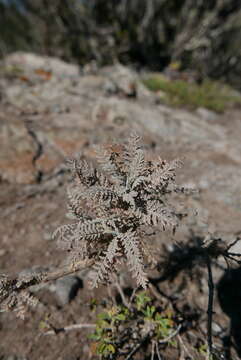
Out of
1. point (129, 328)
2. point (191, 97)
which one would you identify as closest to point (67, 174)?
point (129, 328)

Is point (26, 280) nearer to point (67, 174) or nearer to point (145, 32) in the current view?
point (67, 174)

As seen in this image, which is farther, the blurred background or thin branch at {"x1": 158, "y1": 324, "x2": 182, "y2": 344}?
the blurred background

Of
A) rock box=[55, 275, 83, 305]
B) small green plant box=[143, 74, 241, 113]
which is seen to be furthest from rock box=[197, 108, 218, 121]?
rock box=[55, 275, 83, 305]

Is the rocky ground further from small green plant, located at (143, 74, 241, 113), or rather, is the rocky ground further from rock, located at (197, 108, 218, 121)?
small green plant, located at (143, 74, 241, 113)

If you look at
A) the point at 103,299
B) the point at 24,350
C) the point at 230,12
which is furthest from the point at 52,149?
the point at 230,12

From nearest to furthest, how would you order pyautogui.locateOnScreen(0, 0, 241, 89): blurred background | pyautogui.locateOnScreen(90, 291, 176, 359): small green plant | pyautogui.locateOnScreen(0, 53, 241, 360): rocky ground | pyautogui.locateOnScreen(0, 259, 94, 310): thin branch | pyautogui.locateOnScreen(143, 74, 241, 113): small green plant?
1. pyautogui.locateOnScreen(0, 259, 94, 310): thin branch
2. pyautogui.locateOnScreen(90, 291, 176, 359): small green plant
3. pyautogui.locateOnScreen(0, 53, 241, 360): rocky ground
4. pyautogui.locateOnScreen(143, 74, 241, 113): small green plant
5. pyautogui.locateOnScreen(0, 0, 241, 89): blurred background

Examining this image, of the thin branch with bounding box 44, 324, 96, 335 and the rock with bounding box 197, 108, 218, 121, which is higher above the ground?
the rock with bounding box 197, 108, 218, 121

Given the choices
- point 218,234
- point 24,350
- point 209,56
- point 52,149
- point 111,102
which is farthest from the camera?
point 209,56

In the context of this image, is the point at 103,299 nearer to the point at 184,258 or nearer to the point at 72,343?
the point at 72,343

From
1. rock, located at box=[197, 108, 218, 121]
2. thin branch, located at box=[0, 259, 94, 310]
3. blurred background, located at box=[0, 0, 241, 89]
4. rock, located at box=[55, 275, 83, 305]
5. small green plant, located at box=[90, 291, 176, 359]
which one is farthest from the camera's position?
blurred background, located at box=[0, 0, 241, 89]
